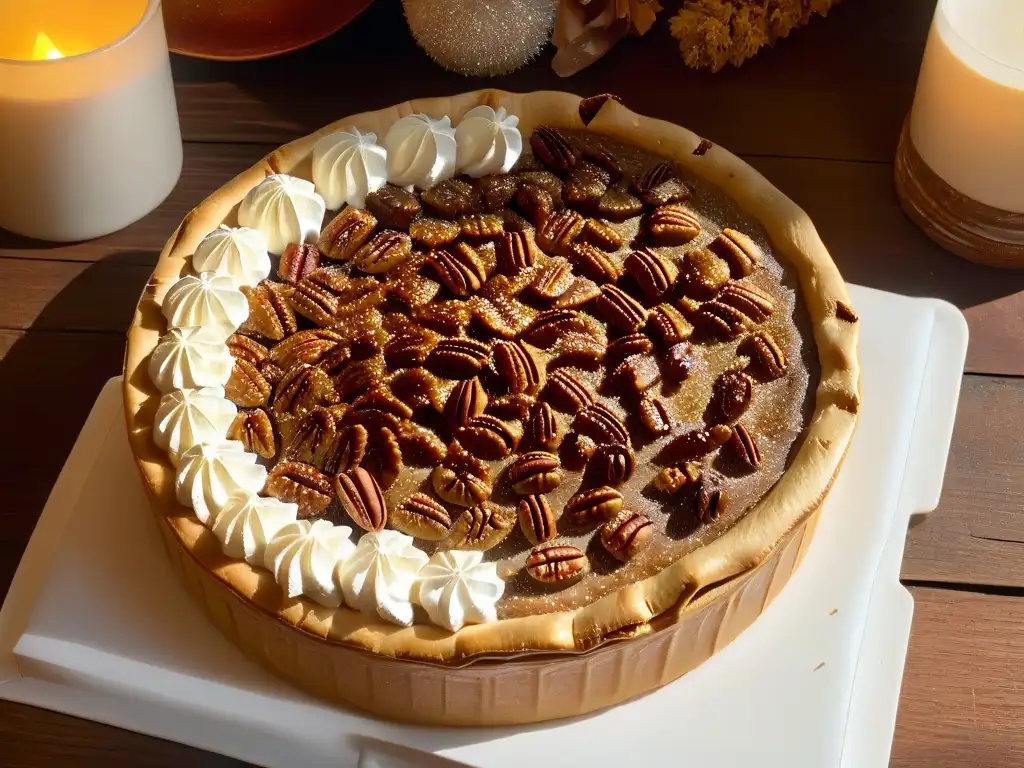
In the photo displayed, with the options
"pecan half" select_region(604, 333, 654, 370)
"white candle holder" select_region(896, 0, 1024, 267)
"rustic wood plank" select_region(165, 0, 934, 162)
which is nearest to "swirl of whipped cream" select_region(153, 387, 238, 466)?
"pecan half" select_region(604, 333, 654, 370)

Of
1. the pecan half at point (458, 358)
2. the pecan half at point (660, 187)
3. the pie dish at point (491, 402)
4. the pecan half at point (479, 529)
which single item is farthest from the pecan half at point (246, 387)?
the pecan half at point (660, 187)

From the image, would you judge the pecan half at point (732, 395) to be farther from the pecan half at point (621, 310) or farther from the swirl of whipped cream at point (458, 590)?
the swirl of whipped cream at point (458, 590)

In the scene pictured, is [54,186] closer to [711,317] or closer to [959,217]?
[711,317]

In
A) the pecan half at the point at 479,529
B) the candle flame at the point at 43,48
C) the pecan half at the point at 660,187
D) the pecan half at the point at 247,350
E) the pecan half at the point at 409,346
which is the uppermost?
the candle flame at the point at 43,48

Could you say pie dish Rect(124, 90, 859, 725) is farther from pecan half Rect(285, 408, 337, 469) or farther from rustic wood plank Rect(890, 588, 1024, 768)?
rustic wood plank Rect(890, 588, 1024, 768)

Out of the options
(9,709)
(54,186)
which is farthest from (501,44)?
(9,709)

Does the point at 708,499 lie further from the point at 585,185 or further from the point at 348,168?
the point at 348,168
